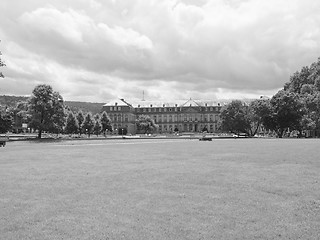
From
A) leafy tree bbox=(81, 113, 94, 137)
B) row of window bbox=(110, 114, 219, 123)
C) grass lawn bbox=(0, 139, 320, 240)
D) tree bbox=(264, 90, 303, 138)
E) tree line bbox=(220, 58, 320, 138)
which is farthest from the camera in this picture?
row of window bbox=(110, 114, 219, 123)

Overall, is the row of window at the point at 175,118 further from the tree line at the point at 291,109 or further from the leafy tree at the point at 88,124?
the tree line at the point at 291,109

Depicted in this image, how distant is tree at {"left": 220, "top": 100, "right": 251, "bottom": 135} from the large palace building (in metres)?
86.6

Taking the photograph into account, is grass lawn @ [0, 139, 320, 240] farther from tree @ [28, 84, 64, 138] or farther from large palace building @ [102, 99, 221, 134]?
large palace building @ [102, 99, 221, 134]

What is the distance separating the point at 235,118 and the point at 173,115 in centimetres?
9618

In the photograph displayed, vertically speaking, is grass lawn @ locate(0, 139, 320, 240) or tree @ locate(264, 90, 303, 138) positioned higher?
tree @ locate(264, 90, 303, 138)

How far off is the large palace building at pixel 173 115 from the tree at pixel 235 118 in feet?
284

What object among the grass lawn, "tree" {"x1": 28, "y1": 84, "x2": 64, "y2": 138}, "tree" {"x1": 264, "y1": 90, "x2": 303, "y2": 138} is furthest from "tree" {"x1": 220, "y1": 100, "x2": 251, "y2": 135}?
the grass lawn

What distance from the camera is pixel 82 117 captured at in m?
124

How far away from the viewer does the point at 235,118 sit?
100938 mm

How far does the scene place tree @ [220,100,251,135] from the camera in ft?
331

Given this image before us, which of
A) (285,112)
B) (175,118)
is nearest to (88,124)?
(285,112)

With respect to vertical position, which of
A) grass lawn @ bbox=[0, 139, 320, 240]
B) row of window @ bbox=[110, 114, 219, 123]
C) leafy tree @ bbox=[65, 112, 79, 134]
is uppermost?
row of window @ bbox=[110, 114, 219, 123]

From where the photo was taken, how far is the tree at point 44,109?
71.5 metres

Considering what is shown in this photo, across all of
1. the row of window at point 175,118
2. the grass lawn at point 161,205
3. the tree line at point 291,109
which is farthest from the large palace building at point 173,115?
the grass lawn at point 161,205
